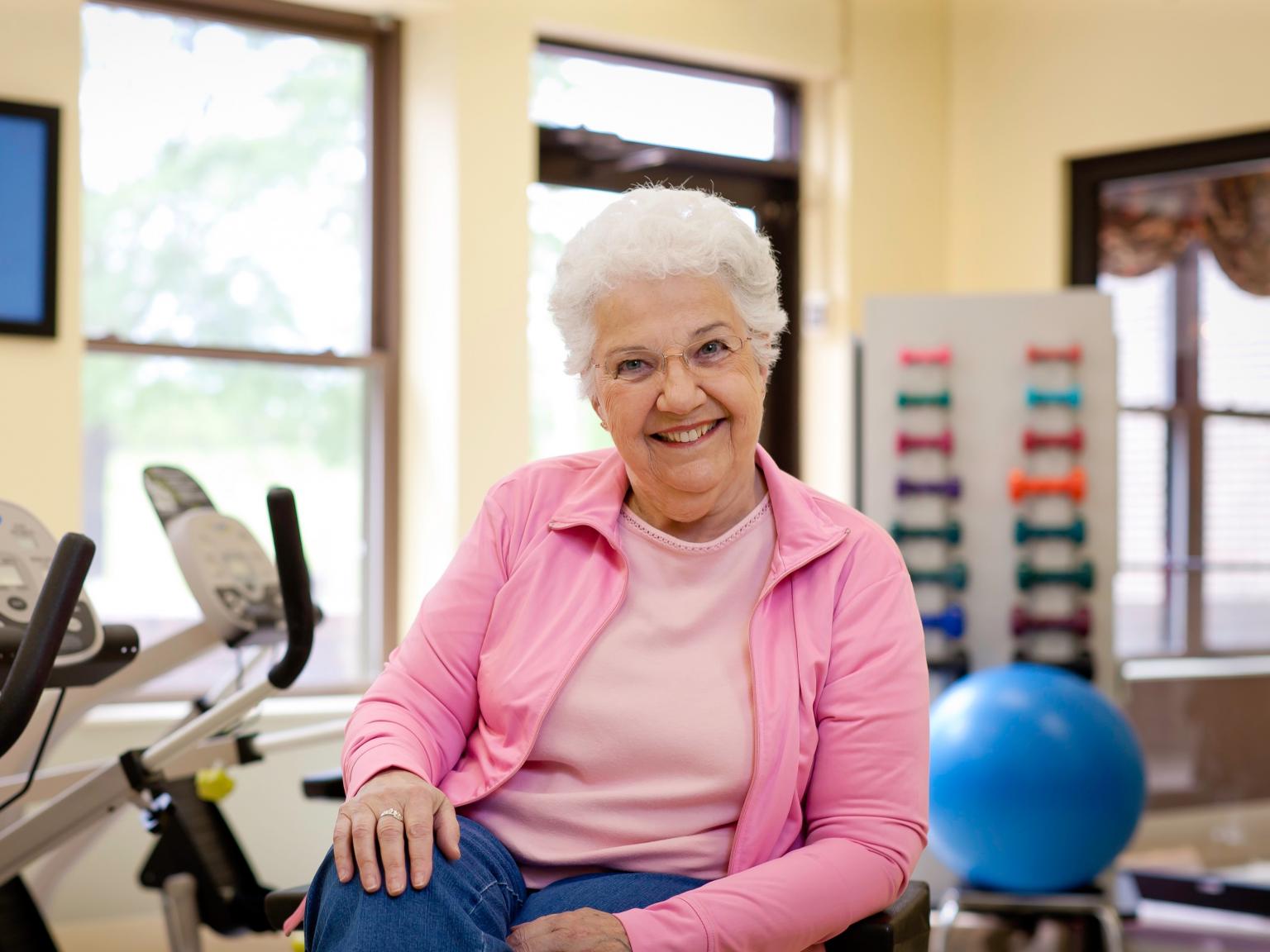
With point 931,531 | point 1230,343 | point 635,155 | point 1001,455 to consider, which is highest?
point 635,155

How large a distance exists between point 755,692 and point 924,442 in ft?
8.27

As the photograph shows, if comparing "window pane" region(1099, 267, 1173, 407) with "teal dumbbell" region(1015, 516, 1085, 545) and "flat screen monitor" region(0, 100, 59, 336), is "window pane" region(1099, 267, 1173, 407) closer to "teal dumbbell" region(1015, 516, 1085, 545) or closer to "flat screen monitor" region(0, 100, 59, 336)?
"teal dumbbell" region(1015, 516, 1085, 545)

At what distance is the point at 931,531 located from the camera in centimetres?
387

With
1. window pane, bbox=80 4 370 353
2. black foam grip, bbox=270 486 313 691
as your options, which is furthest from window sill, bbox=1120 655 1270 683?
black foam grip, bbox=270 486 313 691

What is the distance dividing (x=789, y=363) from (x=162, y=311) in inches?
83.4

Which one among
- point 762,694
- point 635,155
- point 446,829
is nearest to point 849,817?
point 762,694

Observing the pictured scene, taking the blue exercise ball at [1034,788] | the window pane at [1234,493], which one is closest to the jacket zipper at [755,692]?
the blue exercise ball at [1034,788]

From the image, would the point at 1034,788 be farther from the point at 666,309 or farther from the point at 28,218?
the point at 28,218

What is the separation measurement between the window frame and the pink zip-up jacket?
10.6 feet

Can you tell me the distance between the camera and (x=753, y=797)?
1.45 metres

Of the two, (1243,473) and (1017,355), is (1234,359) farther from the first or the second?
(1017,355)

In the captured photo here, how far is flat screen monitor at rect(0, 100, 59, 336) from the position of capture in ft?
10.8

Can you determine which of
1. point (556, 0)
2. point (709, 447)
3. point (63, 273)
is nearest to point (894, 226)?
point (556, 0)

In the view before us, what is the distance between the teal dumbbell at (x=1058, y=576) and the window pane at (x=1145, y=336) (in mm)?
950
